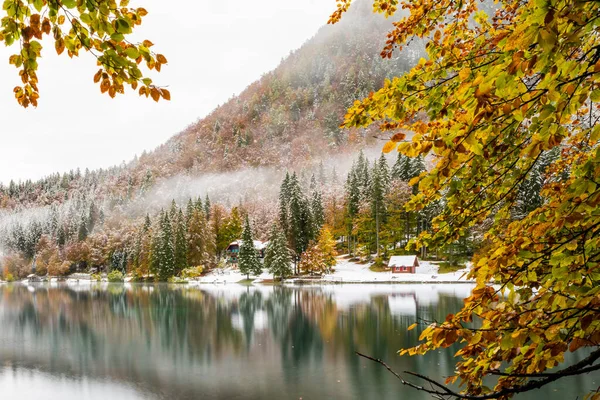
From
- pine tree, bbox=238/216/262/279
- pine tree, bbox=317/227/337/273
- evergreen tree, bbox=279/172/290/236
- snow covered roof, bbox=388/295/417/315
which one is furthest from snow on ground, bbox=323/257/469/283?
snow covered roof, bbox=388/295/417/315

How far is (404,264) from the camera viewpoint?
5322 centimetres

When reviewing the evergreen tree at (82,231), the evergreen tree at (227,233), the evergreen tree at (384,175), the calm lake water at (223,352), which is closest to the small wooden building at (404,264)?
the evergreen tree at (384,175)

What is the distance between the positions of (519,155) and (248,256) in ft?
190

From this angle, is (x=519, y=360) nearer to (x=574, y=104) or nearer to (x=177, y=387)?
Result: (x=574, y=104)

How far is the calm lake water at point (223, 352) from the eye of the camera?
13.7 metres

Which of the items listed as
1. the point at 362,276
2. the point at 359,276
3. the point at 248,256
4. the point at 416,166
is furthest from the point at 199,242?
the point at 416,166

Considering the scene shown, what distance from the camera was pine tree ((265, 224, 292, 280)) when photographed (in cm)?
5491

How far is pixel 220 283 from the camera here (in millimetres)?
61969

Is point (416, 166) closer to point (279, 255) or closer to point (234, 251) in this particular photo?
point (279, 255)

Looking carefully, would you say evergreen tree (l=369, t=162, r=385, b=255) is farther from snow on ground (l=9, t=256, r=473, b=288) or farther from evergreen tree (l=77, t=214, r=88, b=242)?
evergreen tree (l=77, t=214, r=88, b=242)

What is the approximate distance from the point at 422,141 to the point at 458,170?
1.70 feet

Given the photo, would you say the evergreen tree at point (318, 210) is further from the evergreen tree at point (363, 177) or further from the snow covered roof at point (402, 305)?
the snow covered roof at point (402, 305)

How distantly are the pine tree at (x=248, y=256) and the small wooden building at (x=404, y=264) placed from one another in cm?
1929

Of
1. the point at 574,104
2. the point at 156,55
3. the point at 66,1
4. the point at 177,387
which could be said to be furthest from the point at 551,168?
the point at 177,387
